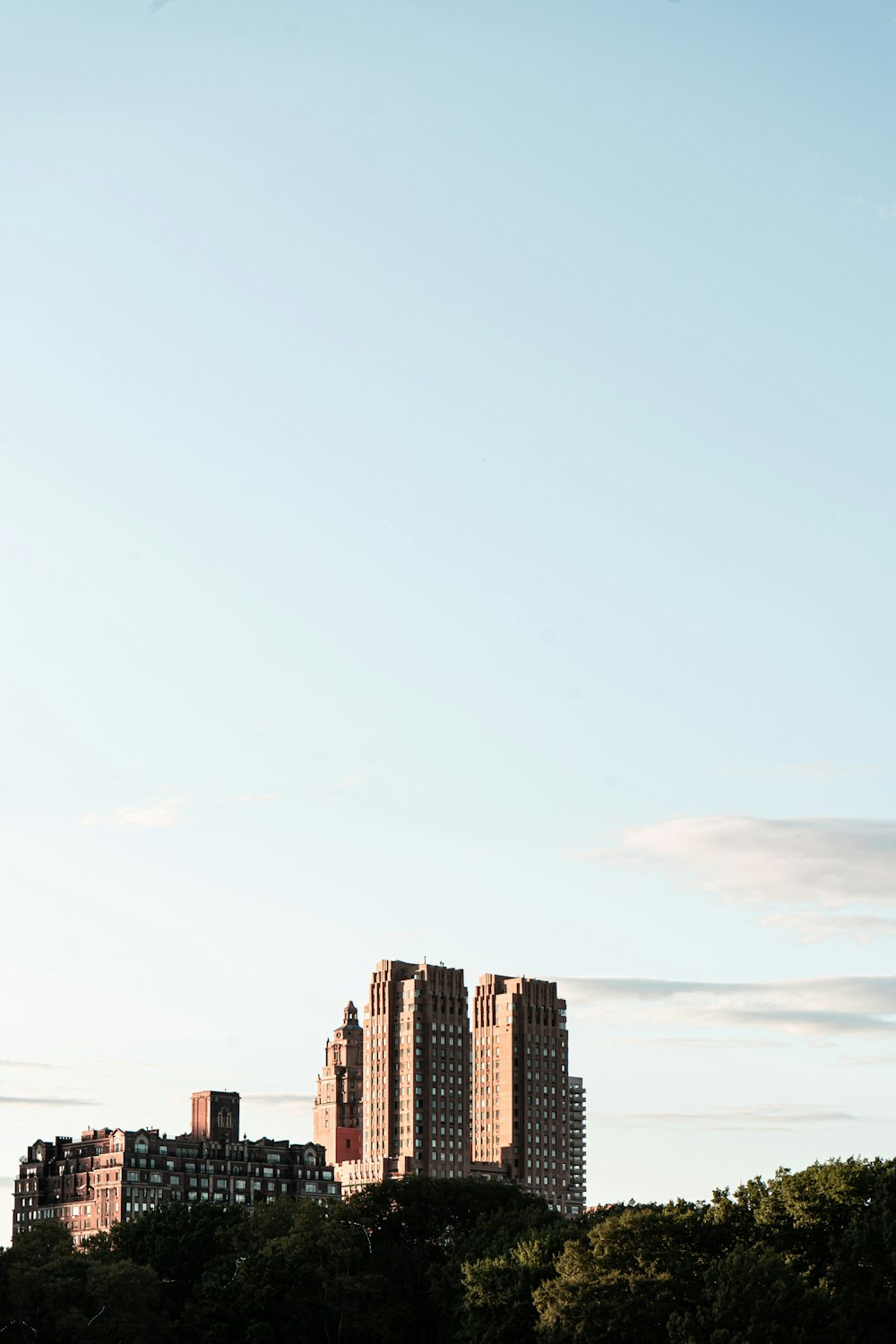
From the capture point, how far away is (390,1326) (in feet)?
547

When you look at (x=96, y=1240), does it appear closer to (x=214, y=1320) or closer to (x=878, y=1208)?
(x=214, y=1320)

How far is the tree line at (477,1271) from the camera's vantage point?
133 m

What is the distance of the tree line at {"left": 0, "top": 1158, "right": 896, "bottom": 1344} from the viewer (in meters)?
133

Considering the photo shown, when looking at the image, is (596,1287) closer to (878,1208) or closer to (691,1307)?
(691,1307)

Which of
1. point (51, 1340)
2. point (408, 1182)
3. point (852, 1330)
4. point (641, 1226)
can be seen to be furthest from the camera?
point (408, 1182)

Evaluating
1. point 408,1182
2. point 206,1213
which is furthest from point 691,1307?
point 206,1213

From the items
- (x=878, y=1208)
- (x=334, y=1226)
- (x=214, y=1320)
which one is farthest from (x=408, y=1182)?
(x=878, y=1208)

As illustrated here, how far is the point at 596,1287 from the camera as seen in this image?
461 ft

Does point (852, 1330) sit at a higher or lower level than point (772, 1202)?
A: lower

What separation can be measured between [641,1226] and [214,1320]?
40.8 m

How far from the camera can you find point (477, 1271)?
154 m

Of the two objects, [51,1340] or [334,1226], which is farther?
[334,1226]

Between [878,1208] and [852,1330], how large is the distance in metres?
8.40

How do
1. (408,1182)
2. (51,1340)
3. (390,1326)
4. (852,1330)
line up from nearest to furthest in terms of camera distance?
1. (852,1330)
2. (51,1340)
3. (390,1326)
4. (408,1182)
